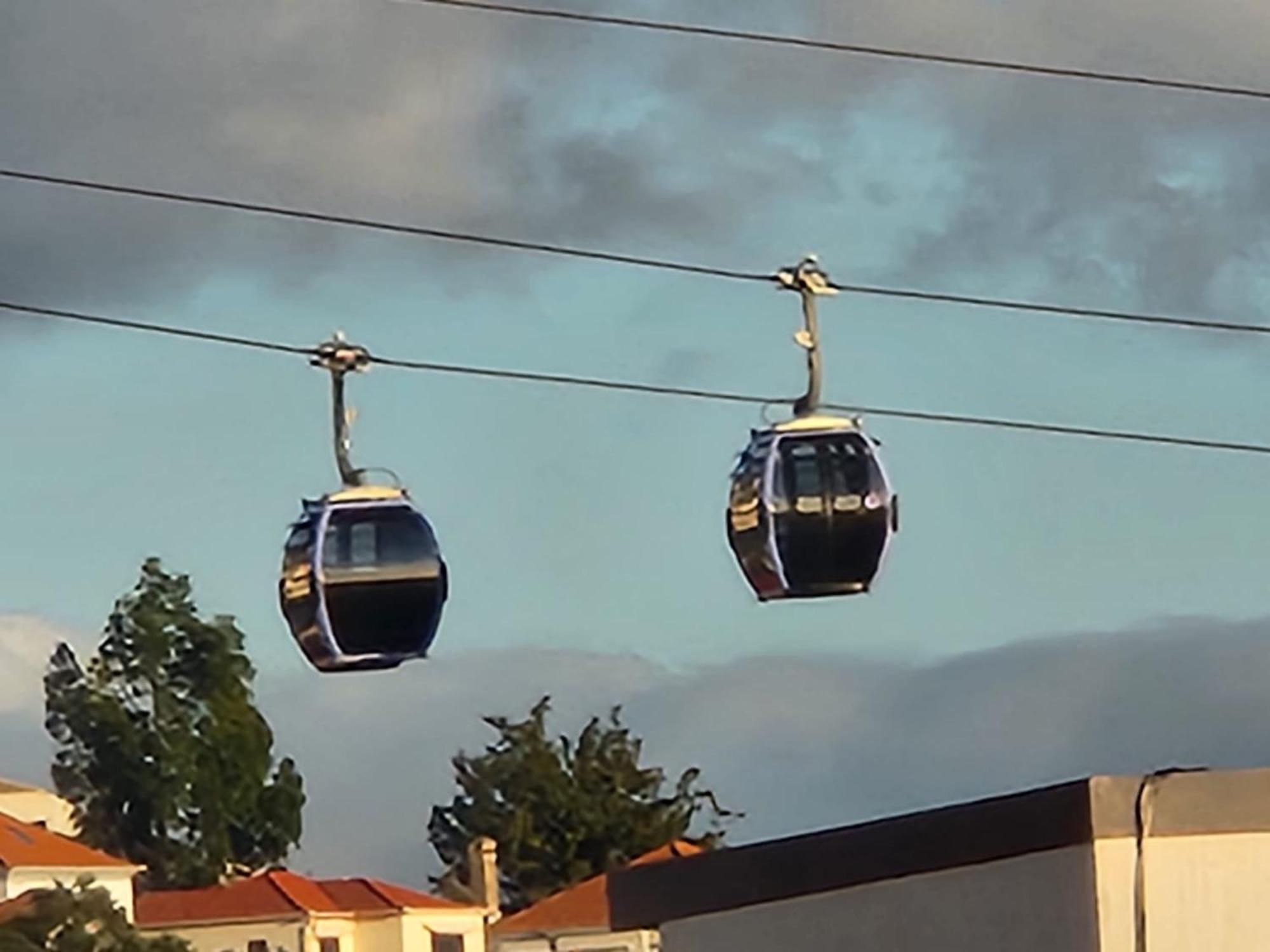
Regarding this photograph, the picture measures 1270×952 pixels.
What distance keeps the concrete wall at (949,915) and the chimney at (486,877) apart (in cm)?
6380

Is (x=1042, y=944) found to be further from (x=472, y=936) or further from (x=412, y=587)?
(x=472, y=936)

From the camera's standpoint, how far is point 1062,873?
58.7 feet

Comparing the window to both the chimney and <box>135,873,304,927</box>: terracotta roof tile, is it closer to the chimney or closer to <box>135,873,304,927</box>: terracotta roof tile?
the chimney

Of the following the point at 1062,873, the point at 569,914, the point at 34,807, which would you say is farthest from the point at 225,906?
the point at 1062,873

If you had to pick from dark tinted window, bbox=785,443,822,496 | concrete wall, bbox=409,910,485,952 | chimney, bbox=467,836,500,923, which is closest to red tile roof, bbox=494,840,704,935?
concrete wall, bbox=409,910,485,952

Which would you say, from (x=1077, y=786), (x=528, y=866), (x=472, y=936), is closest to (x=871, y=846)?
(x=1077, y=786)

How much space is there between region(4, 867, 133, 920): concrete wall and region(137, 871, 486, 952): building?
898mm

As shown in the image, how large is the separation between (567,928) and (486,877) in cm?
1056

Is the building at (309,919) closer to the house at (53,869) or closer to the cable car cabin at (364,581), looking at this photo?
the house at (53,869)

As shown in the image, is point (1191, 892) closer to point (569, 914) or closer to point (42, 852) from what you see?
point (569, 914)

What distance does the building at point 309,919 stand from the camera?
3194 inches

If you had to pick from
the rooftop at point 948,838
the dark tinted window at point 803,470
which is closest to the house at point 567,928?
the rooftop at point 948,838

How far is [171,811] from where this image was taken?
95.3m

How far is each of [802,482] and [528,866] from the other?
241 ft
